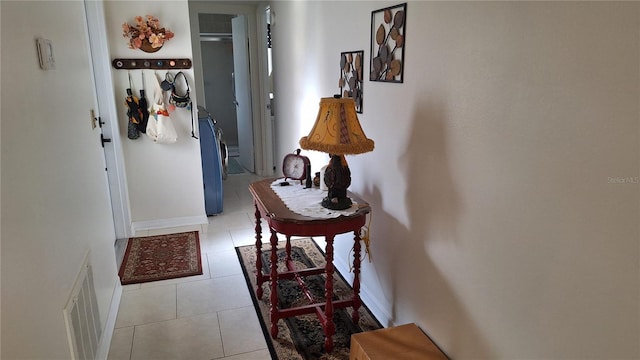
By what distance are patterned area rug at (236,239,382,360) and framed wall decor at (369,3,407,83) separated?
1.40m

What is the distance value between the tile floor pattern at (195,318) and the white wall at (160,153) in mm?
773

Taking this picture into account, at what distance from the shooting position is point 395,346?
1834mm

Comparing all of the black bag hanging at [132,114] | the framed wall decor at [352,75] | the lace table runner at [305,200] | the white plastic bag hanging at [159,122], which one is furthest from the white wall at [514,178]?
the black bag hanging at [132,114]

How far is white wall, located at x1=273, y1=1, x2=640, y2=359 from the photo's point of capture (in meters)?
1.06

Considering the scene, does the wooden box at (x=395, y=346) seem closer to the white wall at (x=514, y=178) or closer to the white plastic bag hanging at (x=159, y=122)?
the white wall at (x=514, y=178)

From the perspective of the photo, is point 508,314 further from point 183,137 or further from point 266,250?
point 183,137

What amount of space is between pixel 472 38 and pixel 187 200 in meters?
3.17

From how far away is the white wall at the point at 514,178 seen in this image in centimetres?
106

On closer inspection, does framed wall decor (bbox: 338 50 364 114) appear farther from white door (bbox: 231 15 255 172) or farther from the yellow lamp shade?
white door (bbox: 231 15 255 172)

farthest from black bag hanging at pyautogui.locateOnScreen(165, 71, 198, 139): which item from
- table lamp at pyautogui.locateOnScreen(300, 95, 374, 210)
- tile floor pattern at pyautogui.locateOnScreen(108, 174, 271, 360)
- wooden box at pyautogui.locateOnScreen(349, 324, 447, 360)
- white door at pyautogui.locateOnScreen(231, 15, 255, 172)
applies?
wooden box at pyautogui.locateOnScreen(349, 324, 447, 360)

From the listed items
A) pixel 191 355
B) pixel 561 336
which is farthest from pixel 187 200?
pixel 561 336

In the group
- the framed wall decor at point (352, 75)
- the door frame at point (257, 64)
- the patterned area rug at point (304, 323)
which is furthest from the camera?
the door frame at point (257, 64)

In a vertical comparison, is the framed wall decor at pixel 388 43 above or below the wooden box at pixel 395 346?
above

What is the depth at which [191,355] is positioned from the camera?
86.6 inches
